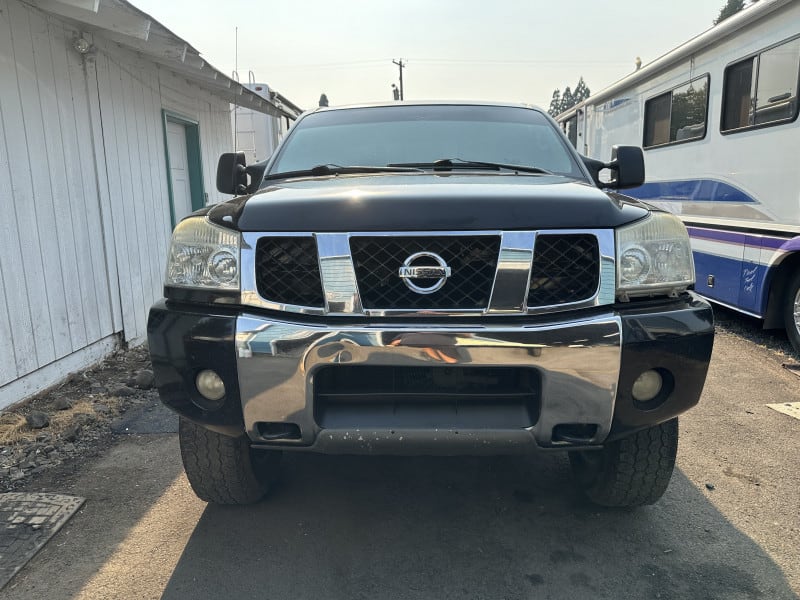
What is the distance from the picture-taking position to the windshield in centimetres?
324

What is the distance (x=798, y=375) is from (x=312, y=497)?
415 cm

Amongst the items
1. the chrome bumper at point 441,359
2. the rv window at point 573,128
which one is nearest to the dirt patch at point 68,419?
the chrome bumper at point 441,359

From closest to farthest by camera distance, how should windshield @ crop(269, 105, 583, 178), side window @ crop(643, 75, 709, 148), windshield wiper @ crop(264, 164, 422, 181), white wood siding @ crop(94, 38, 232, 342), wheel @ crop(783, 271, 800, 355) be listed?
1. windshield wiper @ crop(264, 164, 422, 181)
2. windshield @ crop(269, 105, 583, 178)
3. wheel @ crop(783, 271, 800, 355)
4. white wood siding @ crop(94, 38, 232, 342)
5. side window @ crop(643, 75, 709, 148)

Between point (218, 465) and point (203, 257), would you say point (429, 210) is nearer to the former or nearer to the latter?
point (203, 257)

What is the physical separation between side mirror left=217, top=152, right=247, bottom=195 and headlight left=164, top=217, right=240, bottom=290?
1.07 meters

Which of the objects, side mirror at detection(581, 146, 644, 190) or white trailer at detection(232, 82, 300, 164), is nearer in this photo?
side mirror at detection(581, 146, 644, 190)

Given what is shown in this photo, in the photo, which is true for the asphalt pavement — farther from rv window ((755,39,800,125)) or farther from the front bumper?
rv window ((755,39,800,125))

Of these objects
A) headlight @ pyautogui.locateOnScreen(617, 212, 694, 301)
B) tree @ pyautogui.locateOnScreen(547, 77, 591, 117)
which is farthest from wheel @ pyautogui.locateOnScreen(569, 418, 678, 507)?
tree @ pyautogui.locateOnScreen(547, 77, 591, 117)

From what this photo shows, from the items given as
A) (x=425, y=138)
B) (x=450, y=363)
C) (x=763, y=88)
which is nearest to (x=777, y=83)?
(x=763, y=88)

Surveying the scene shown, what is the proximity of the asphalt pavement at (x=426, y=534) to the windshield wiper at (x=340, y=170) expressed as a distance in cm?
157

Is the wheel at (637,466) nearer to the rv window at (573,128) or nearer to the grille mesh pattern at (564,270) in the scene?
the grille mesh pattern at (564,270)

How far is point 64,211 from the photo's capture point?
15.7ft

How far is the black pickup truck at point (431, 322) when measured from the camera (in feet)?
6.95

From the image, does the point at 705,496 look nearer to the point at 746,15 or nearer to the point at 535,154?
the point at 535,154
